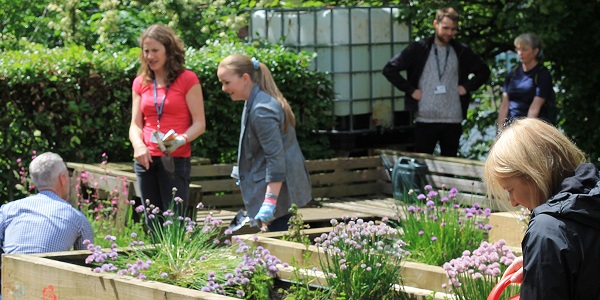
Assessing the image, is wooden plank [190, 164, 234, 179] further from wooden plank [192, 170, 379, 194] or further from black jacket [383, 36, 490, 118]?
black jacket [383, 36, 490, 118]

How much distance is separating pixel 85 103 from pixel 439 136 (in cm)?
314

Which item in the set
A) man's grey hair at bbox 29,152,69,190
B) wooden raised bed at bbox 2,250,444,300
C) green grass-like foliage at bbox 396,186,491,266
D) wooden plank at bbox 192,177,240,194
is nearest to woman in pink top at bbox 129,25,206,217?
man's grey hair at bbox 29,152,69,190

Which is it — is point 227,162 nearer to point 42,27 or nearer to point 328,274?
point 42,27

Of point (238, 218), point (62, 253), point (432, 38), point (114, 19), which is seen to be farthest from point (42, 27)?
point (62, 253)

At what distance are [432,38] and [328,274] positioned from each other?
18.3 feet

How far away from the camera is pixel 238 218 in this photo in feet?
24.7

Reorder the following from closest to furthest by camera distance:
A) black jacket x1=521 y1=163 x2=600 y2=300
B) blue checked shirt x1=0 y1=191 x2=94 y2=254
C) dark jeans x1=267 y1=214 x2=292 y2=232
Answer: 1. black jacket x1=521 y1=163 x2=600 y2=300
2. blue checked shirt x1=0 y1=191 x2=94 y2=254
3. dark jeans x1=267 y1=214 x2=292 y2=232

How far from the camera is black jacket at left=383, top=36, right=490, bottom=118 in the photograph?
34.6ft

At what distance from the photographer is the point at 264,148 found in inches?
272

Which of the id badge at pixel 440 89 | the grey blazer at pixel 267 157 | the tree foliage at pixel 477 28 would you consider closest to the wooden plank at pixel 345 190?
the id badge at pixel 440 89

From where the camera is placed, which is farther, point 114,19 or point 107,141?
point 114,19

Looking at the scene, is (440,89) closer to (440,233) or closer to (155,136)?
(155,136)

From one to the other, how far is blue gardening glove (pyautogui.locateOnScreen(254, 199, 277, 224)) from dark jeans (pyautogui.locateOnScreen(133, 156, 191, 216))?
2.87 ft

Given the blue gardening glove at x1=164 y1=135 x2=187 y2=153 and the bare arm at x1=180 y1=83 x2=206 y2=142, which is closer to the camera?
the blue gardening glove at x1=164 y1=135 x2=187 y2=153
